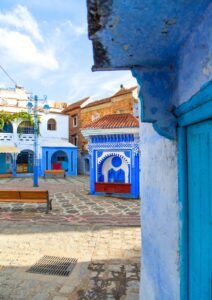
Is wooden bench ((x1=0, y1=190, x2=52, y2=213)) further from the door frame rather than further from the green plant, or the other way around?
the green plant

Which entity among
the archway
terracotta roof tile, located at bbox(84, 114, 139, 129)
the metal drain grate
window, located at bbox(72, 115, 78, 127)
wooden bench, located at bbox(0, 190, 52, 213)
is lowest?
the metal drain grate

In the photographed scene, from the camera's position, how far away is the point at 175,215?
7.43 ft

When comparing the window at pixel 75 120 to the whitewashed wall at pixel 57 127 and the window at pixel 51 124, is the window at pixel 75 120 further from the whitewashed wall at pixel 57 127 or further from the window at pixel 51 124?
the window at pixel 51 124

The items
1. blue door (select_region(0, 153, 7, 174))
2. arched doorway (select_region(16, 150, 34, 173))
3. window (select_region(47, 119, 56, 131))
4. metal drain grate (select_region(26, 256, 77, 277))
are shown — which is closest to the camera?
metal drain grate (select_region(26, 256, 77, 277))

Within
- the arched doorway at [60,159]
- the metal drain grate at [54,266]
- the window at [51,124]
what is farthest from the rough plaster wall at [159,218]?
the window at [51,124]

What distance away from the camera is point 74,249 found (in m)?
6.18

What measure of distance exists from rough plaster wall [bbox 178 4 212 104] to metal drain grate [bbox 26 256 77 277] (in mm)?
4073

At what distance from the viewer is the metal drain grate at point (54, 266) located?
195 inches

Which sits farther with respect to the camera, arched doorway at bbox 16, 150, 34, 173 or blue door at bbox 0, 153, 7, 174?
arched doorway at bbox 16, 150, 34, 173

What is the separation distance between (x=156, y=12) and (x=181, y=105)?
72 centimetres

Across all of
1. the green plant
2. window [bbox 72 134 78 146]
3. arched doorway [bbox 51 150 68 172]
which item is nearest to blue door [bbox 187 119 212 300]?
the green plant

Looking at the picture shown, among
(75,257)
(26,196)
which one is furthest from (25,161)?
(75,257)

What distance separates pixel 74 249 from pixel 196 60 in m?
5.35

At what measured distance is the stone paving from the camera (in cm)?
429
